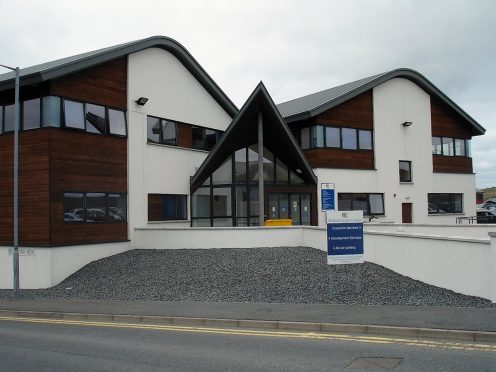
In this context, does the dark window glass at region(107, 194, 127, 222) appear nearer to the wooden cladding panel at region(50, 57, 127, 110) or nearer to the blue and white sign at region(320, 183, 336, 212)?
the wooden cladding panel at region(50, 57, 127, 110)

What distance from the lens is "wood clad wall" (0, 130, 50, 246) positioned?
19.0 meters

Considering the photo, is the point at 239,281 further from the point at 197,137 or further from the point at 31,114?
the point at 197,137

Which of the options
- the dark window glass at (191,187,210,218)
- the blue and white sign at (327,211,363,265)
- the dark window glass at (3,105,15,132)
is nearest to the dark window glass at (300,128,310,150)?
the dark window glass at (191,187,210,218)

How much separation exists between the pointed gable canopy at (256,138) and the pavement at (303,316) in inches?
425

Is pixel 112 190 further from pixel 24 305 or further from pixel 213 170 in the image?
pixel 24 305

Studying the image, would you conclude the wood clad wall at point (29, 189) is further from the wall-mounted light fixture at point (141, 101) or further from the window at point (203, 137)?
the window at point (203, 137)

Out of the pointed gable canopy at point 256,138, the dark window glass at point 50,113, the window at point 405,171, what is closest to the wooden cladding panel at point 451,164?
the window at point 405,171

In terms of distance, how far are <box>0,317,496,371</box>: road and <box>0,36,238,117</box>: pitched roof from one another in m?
11.0

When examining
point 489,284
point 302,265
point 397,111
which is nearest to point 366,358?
point 489,284

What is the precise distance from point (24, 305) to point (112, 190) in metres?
7.20

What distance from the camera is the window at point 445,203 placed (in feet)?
110

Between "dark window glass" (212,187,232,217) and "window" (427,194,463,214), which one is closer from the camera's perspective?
"dark window glass" (212,187,232,217)

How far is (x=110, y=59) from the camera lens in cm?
2150

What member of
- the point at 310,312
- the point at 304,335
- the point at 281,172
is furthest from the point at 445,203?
the point at 304,335
